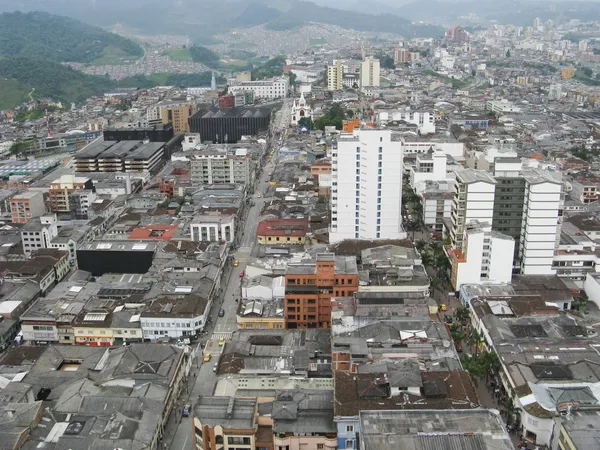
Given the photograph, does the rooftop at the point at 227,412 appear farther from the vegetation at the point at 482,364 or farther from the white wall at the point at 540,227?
the white wall at the point at 540,227

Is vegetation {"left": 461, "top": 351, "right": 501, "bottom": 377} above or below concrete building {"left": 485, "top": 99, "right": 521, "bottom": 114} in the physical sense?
below

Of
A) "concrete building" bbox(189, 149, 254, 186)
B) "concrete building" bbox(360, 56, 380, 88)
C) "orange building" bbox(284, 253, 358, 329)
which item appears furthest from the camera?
"concrete building" bbox(360, 56, 380, 88)

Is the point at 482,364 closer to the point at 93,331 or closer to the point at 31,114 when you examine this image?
the point at 93,331

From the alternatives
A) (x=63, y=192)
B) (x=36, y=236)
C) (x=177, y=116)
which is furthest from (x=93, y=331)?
(x=177, y=116)

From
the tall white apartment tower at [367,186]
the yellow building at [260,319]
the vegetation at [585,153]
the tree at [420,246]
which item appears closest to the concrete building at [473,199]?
the tree at [420,246]

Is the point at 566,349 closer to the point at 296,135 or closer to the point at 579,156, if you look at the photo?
the point at 579,156

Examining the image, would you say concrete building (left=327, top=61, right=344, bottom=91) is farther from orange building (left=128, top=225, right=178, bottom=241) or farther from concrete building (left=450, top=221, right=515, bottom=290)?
concrete building (left=450, top=221, right=515, bottom=290)

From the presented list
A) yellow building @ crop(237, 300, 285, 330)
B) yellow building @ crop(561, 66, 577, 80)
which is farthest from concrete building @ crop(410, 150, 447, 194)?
yellow building @ crop(561, 66, 577, 80)
